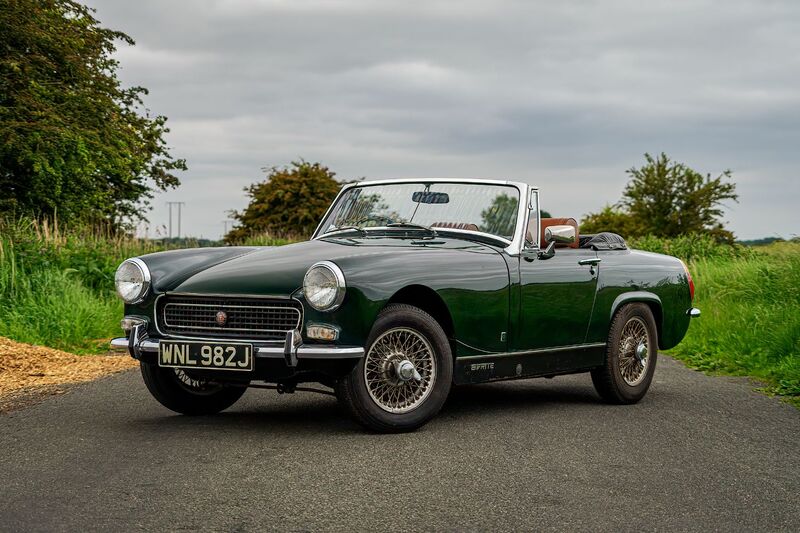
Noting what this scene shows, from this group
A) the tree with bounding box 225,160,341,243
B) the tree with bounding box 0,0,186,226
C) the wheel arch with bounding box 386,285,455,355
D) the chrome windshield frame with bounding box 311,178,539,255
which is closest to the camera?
the wheel arch with bounding box 386,285,455,355

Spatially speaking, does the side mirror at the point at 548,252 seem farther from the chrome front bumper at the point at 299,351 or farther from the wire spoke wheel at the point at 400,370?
the chrome front bumper at the point at 299,351

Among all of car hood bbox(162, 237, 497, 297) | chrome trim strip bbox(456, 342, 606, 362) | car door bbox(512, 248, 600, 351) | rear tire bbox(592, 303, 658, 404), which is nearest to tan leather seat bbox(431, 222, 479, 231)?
car hood bbox(162, 237, 497, 297)

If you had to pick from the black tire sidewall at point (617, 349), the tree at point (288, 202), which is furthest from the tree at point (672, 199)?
the black tire sidewall at point (617, 349)

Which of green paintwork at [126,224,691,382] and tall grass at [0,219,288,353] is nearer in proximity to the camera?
green paintwork at [126,224,691,382]

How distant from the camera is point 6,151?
2686cm

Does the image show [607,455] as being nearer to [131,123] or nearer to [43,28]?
[43,28]

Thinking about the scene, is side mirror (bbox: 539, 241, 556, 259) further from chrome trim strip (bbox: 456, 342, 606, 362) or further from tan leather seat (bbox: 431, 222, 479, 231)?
chrome trim strip (bbox: 456, 342, 606, 362)

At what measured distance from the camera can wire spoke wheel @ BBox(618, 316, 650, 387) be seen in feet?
26.2

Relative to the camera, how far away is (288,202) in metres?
37.3

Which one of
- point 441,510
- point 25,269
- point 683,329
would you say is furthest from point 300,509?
point 25,269

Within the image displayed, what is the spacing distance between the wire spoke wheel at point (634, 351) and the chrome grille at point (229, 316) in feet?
10.3

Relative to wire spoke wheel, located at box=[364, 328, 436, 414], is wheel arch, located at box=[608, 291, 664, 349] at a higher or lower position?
higher

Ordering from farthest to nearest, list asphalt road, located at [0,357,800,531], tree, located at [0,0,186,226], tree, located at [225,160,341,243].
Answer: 1. tree, located at [225,160,341,243]
2. tree, located at [0,0,186,226]
3. asphalt road, located at [0,357,800,531]

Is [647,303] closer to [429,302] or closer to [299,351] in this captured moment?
[429,302]
